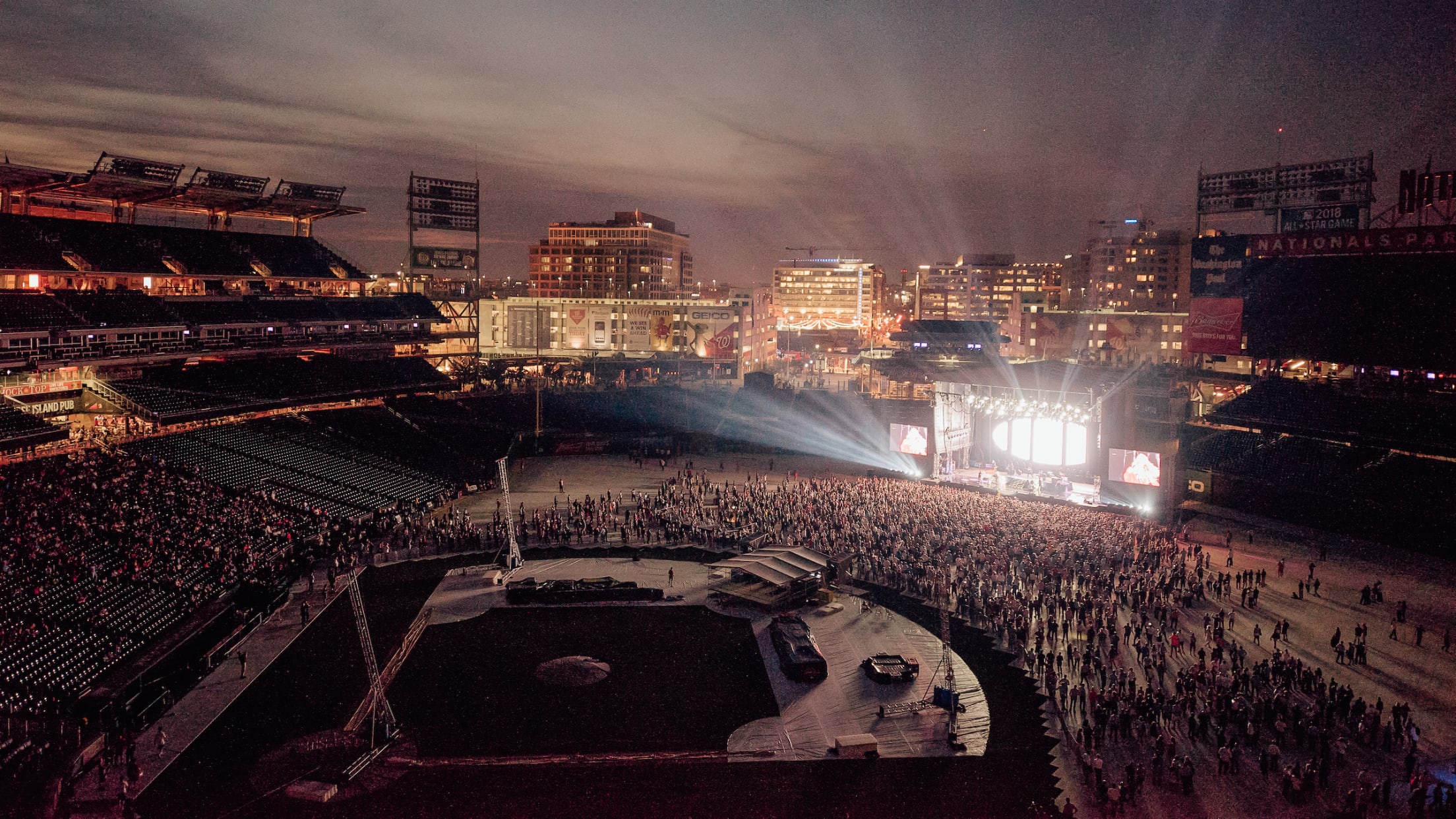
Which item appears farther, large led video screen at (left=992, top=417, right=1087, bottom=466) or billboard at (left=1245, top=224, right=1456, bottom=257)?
large led video screen at (left=992, top=417, right=1087, bottom=466)

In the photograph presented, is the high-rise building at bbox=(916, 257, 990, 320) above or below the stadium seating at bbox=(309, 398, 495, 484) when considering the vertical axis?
above

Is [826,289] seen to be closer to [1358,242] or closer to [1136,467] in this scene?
[1358,242]

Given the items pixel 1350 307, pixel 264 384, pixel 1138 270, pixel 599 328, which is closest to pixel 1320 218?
pixel 1350 307

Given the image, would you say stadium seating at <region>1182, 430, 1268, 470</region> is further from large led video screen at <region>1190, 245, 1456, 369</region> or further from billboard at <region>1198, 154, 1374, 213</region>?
billboard at <region>1198, 154, 1374, 213</region>

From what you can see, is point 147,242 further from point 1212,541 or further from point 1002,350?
point 1002,350

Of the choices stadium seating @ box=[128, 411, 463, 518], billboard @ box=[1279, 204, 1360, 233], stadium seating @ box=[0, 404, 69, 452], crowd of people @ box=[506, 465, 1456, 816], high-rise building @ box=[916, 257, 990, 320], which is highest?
high-rise building @ box=[916, 257, 990, 320]

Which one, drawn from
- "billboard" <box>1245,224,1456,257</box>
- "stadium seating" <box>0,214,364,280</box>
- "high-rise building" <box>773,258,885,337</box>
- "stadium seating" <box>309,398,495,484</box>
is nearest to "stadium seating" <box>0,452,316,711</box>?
"stadium seating" <box>309,398,495,484</box>

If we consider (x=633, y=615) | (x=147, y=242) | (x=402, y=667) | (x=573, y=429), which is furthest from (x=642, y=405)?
(x=402, y=667)

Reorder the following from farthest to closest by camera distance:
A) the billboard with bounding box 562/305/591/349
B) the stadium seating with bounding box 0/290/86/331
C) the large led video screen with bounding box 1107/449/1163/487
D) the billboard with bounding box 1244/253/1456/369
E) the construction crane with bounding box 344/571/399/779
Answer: the billboard with bounding box 562/305/591/349 < the billboard with bounding box 1244/253/1456/369 < the large led video screen with bounding box 1107/449/1163/487 < the stadium seating with bounding box 0/290/86/331 < the construction crane with bounding box 344/571/399/779
